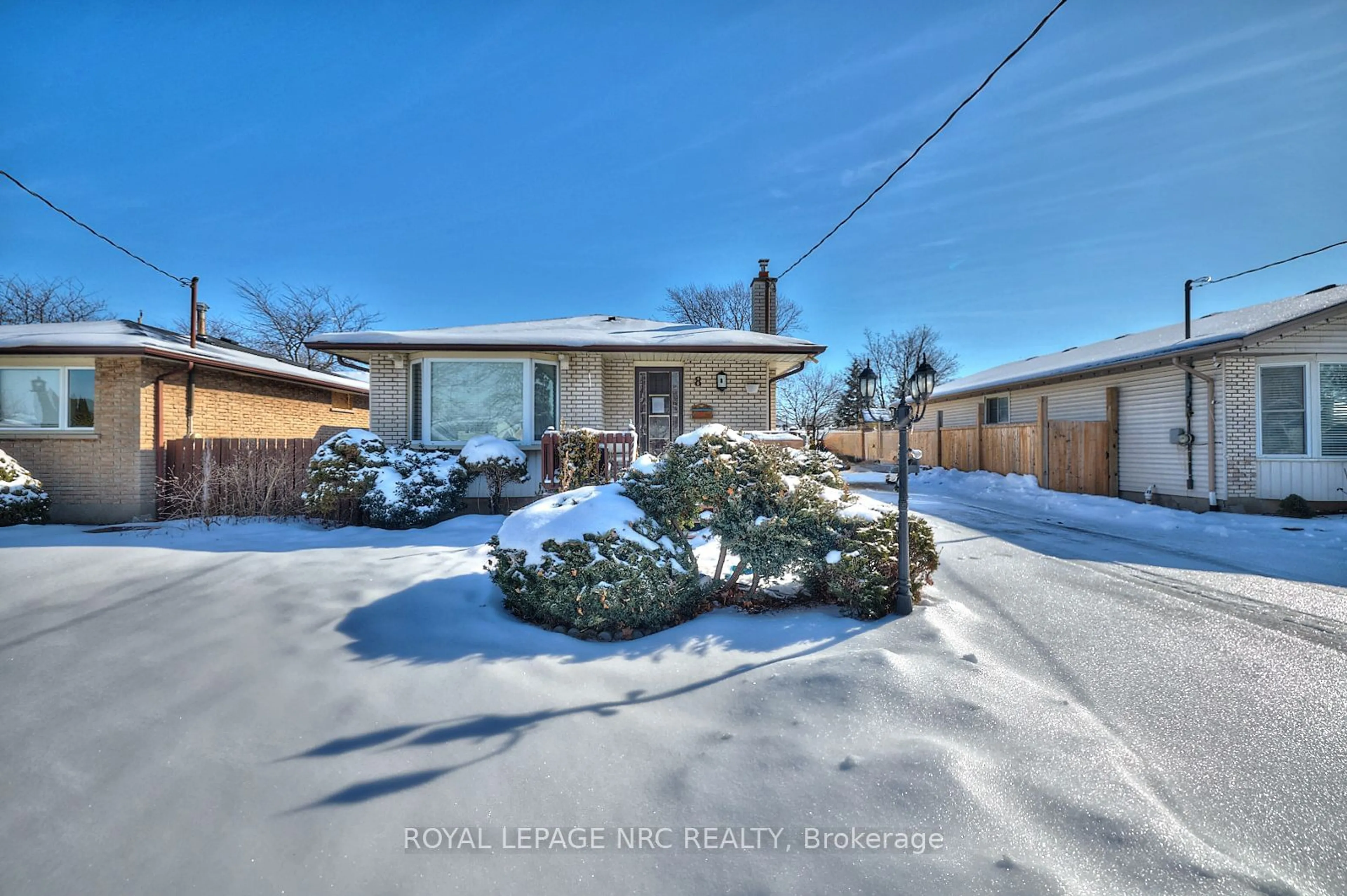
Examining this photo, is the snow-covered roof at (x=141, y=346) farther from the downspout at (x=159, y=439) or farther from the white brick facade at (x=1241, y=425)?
the white brick facade at (x=1241, y=425)

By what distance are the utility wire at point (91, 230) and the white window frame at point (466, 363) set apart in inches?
262

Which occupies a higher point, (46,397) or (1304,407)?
(46,397)

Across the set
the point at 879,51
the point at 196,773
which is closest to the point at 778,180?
the point at 879,51

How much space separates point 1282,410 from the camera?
9.73 meters

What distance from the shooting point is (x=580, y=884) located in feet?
5.65

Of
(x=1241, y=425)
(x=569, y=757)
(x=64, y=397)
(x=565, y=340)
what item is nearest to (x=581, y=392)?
(x=565, y=340)

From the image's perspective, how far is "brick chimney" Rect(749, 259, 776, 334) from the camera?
1296 centimetres

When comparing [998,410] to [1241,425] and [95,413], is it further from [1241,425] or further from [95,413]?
[95,413]

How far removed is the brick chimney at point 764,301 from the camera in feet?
42.5

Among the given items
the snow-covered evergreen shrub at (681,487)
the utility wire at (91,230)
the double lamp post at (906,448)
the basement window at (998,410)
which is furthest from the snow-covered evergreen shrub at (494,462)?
the basement window at (998,410)

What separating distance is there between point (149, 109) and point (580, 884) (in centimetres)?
1632

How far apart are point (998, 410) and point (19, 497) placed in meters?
23.1

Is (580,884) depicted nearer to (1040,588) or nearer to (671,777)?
(671,777)

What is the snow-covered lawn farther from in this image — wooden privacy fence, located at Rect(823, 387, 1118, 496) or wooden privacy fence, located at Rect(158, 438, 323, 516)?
wooden privacy fence, located at Rect(823, 387, 1118, 496)
